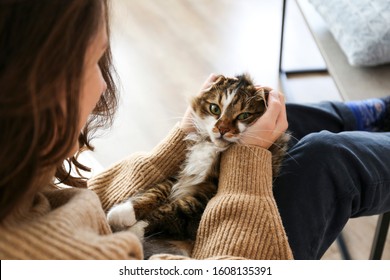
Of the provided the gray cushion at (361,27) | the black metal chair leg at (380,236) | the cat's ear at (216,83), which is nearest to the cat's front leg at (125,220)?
the cat's ear at (216,83)

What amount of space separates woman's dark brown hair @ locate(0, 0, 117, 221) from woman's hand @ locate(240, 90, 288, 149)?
0.52 m

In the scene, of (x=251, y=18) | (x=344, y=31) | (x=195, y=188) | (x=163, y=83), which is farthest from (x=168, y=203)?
(x=251, y=18)

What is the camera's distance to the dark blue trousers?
3.12 ft

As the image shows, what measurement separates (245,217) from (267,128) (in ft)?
0.90

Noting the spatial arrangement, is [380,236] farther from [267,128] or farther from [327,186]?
[267,128]

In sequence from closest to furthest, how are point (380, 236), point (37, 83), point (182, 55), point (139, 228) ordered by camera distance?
point (37, 83), point (139, 228), point (380, 236), point (182, 55)

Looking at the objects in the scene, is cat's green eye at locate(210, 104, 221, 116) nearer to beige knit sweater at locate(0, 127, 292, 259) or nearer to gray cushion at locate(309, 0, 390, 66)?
beige knit sweater at locate(0, 127, 292, 259)

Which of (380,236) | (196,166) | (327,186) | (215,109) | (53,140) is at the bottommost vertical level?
(380,236)

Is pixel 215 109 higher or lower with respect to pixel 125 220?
higher

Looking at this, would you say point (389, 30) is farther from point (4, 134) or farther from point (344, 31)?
point (4, 134)

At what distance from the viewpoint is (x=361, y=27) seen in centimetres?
143

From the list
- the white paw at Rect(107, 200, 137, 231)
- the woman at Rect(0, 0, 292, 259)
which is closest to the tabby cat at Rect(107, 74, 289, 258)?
the white paw at Rect(107, 200, 137, 231)

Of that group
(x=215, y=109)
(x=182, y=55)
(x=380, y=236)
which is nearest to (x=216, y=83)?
(x=215, y=109)

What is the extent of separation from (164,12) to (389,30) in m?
1.67
